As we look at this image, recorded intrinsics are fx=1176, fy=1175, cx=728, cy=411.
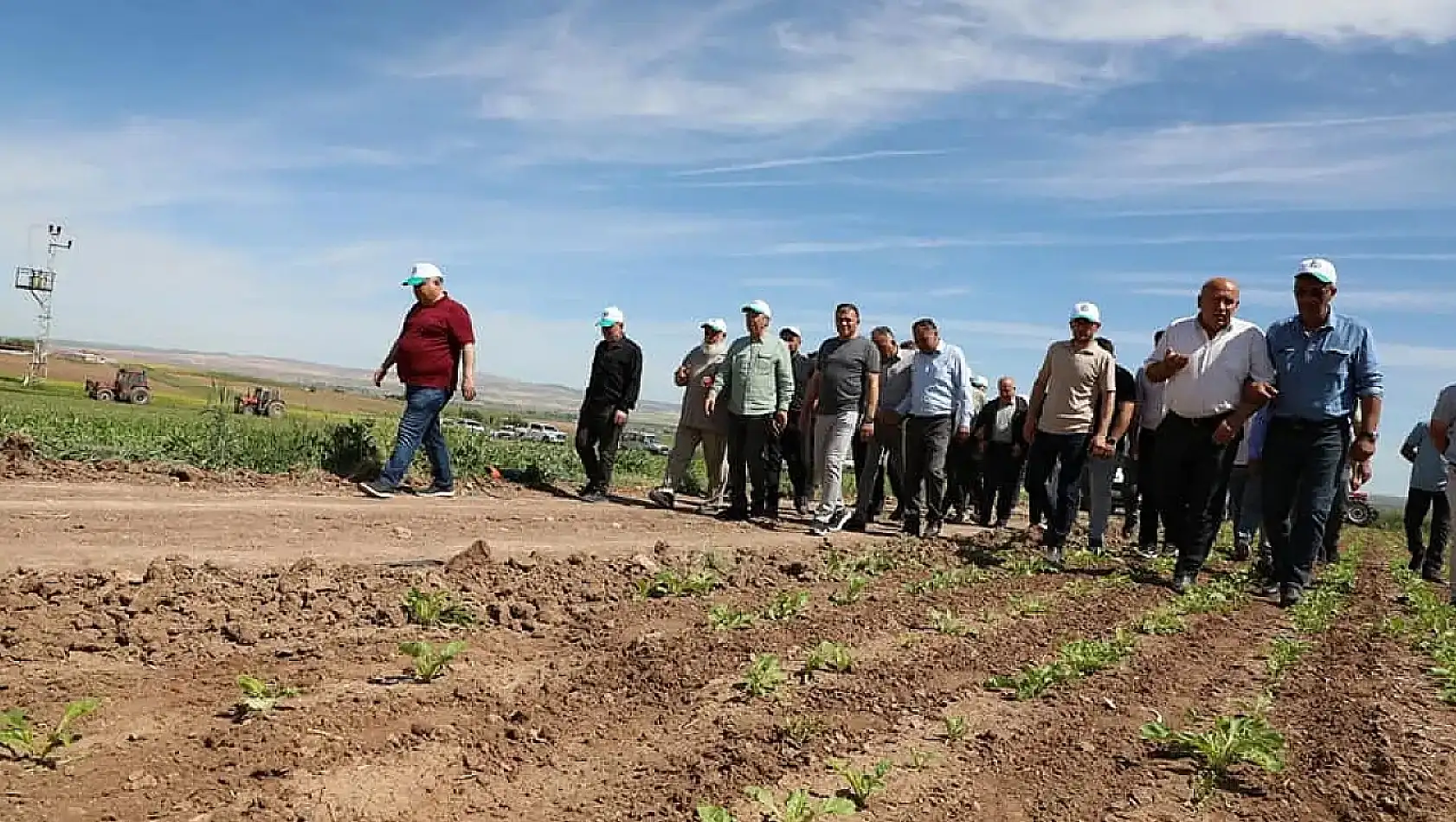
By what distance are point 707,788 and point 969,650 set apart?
7.06 ft

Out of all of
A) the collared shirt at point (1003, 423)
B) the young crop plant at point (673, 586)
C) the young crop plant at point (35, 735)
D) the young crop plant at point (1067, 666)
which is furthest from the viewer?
the collared shirt at point (1003, 423)

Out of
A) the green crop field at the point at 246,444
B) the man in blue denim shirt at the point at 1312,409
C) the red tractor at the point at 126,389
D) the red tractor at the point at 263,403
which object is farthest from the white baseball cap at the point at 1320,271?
the red tractor at the point at 126,389

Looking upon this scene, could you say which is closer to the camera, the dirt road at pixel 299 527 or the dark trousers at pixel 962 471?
the dirt road at pixel 299 527

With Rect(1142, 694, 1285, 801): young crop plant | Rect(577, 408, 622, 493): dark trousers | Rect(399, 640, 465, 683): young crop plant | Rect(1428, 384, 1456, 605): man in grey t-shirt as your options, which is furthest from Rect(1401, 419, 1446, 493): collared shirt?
Rect(399, 640, 465, 683): young crop plant

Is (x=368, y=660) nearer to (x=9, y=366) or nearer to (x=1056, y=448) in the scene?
(x=1056, y=448)

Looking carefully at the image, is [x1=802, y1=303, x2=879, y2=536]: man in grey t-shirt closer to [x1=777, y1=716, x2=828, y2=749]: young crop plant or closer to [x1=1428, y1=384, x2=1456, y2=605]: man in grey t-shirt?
[x1=1428, y1=384, x2=1456, y2=605]: man in grey t-shirt

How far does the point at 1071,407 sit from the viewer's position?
27.9 ft

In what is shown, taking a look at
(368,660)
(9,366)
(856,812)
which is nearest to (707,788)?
(856,812)

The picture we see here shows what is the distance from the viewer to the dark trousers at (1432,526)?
10.9 m

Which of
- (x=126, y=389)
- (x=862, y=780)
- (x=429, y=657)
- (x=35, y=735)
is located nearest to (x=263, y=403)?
(x=126, y=389)

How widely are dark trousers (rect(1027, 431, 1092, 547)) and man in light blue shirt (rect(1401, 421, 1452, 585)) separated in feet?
15.2

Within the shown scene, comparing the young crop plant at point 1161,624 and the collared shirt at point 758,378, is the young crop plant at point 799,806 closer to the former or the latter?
the young crop plant at point 1161,624

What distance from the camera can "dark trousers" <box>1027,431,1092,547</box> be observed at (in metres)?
8.40

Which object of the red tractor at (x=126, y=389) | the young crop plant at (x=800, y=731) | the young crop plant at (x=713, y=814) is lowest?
the red tractor at (x=126, y=389)
